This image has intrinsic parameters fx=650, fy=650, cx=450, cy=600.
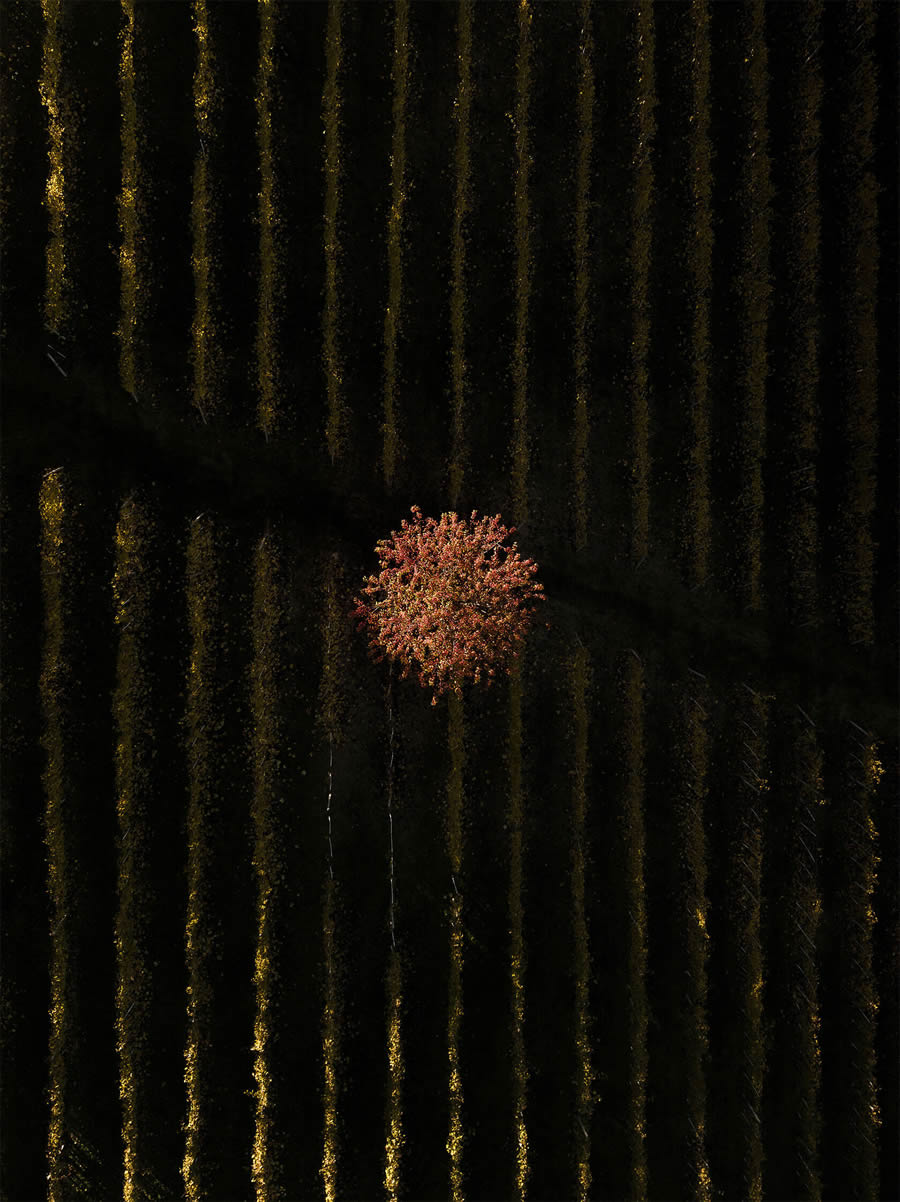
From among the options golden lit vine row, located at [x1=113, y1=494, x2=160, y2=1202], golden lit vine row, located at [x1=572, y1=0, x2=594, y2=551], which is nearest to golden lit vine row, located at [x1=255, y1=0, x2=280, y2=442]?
golden lit vine row, located at [x1=113, y1=494, x2=160, y2=1202]

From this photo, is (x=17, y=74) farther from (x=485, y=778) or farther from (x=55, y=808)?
(x=485, y=778)

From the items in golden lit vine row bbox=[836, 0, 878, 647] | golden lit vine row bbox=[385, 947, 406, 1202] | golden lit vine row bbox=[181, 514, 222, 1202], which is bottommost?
golden lit vine row bbox=[385, 947, 406, 1202]

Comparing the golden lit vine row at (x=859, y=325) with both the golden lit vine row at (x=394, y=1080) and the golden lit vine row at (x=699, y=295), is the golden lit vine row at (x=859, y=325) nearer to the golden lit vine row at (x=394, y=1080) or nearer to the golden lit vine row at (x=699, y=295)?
the golden lit vine row at (x=699, y=295)

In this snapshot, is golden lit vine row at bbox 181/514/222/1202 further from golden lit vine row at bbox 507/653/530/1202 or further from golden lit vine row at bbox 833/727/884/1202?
golden lit vine row at bbox 833/727/884/1202

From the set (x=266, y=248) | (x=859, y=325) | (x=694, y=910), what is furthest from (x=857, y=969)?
(x=266, y=248)

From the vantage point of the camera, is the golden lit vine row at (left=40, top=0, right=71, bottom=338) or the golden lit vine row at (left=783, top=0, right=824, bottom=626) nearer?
the golden lit vine row at (left=40, top=0, right=71, bottom=338)

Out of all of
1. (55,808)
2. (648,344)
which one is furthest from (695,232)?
(55,808)

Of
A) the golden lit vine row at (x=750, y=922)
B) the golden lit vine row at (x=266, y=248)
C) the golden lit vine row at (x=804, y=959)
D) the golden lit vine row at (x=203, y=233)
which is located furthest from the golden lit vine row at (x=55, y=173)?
the golden lit vine row at (x=804, y=959)
